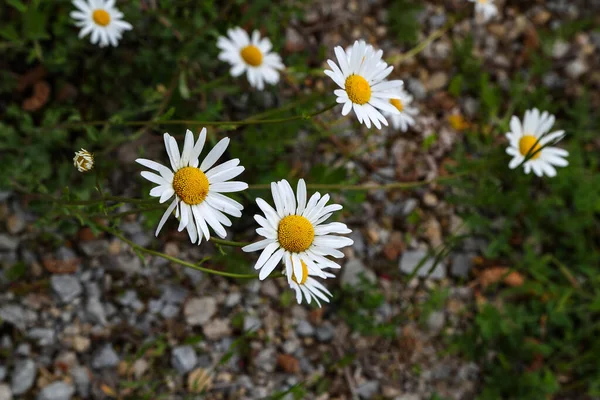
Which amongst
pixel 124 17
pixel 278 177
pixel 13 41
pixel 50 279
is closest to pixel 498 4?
pixel 278 177

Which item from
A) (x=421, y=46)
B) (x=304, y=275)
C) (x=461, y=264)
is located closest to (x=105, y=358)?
(x=304, y=275)

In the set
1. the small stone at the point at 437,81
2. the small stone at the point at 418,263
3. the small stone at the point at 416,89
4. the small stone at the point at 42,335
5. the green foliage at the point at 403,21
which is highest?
the green foliage at the point at 403,21

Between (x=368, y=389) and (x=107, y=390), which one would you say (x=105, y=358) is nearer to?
(x=107, y=390)

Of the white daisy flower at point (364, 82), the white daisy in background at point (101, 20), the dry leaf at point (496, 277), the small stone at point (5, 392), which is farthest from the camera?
the dry leaf at point (496, 277)

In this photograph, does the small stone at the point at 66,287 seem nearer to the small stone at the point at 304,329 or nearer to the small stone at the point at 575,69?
the small stone at the point at 304,329

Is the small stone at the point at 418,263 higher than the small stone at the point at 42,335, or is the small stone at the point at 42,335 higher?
the small stone at the point at 418,263

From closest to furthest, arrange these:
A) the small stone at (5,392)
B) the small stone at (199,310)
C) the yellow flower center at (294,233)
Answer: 1. the yellow flower center at (294,233)
2. the small stone at (5,392)
3. the small stone at (199,310)

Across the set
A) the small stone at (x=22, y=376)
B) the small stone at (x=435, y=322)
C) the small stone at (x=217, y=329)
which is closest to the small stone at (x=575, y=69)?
the small stone at (x=435, y=322)

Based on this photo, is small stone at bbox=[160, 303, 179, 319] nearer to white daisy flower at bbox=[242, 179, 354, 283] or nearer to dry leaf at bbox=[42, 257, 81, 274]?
dry leaf at bbox=[42, 257, 81, 274]
